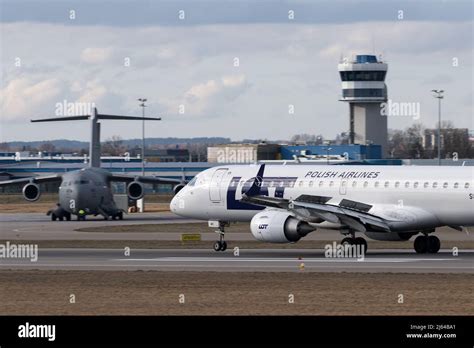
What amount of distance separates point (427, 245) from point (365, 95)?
109642mm

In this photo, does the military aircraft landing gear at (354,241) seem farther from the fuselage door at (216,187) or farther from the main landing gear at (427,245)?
the fuselage door at (216,187)

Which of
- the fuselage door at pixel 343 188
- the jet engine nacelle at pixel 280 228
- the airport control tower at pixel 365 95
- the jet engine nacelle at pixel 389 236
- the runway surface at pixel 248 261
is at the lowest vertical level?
the runway surface at pixel 248 261

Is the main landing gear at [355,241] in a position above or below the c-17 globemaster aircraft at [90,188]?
below

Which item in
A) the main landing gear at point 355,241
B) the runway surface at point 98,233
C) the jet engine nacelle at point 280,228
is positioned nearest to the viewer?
the jet engine nacelle at point 280,228

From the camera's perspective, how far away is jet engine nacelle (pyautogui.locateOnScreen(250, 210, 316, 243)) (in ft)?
141

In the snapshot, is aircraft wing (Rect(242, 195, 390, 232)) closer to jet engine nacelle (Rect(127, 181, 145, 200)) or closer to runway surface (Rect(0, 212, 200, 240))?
runway surface (Rect(0, 212, 200, 240))

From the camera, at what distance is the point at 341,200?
4575 centimetres

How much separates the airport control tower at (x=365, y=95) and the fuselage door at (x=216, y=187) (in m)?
107

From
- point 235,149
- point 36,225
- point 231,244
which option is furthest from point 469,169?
point 235,149

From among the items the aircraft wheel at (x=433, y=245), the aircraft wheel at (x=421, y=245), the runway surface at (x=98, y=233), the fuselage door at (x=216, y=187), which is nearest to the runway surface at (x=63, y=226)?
the runway surface at (x=98, y=233)

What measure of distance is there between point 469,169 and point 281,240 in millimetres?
7528

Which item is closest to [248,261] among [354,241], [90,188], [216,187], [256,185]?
[354,241]

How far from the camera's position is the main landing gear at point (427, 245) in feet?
148
